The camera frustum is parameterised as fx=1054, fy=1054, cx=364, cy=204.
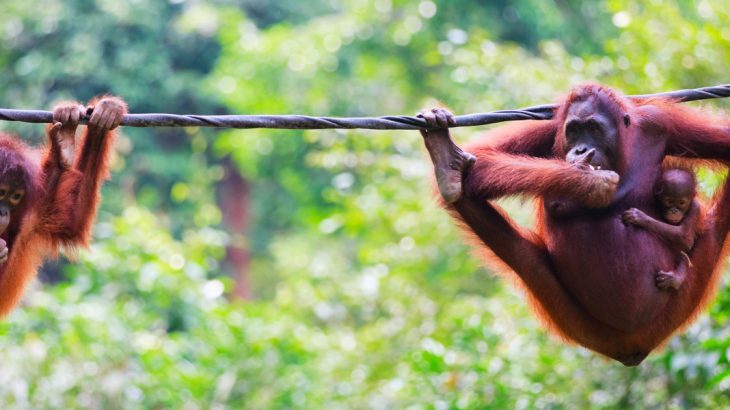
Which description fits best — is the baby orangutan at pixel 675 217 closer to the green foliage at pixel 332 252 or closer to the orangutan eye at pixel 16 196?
the green foliage at pixel 332 252

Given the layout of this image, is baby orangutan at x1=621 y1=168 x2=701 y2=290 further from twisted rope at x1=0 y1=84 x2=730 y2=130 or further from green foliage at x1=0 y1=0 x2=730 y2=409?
green foliage at x1=0 y1=0 x2=730 y2=409

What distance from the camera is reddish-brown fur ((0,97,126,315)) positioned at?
422cm

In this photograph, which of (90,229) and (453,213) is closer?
(453,213)

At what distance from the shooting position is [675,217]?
3.97 m

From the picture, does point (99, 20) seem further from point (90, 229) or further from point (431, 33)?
point (90, 229)

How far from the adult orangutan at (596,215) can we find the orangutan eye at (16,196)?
1647 mm

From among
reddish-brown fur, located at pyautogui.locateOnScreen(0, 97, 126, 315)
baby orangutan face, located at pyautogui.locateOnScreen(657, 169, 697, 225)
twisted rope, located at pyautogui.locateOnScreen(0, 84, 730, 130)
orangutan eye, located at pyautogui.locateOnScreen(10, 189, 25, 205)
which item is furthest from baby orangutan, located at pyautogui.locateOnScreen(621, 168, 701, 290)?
orangutan eye, located at pyautogui.locateOnScreen(10, 189, 25, 205)

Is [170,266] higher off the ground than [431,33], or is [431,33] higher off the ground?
[431,33]

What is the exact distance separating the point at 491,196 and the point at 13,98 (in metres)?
12.7

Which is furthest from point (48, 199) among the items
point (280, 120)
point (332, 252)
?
point (332, 252)

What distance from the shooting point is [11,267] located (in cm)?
444

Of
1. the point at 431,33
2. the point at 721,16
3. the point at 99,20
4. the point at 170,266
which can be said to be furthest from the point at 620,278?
the point at 99,20

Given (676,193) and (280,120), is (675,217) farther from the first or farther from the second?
(280,120)

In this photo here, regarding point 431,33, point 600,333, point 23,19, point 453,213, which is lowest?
point 600,333
